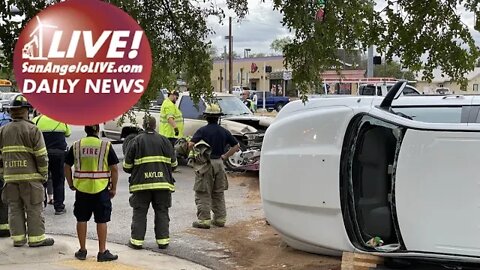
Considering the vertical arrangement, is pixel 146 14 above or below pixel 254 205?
above

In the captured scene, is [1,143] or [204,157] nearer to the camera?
[1,143]

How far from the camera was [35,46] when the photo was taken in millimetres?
3953

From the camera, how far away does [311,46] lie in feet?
14.8

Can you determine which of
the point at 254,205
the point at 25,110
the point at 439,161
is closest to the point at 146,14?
the point at 25,110

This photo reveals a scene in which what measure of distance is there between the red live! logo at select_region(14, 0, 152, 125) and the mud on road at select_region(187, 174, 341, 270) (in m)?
3.00

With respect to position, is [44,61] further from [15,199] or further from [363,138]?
[15,199]

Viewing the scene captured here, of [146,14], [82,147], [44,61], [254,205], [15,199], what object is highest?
[146,14]

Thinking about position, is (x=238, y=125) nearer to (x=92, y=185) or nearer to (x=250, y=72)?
(x=92, y=185)

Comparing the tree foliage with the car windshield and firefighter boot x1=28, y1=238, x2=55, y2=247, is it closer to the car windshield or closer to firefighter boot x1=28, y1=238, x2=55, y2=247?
firefighter boot x1=28, y1=238, x2=55, y2=247

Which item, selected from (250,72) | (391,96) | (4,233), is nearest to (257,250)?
(391,96)

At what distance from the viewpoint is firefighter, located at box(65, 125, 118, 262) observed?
6.57m

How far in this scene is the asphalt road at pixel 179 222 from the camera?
714 centimetres

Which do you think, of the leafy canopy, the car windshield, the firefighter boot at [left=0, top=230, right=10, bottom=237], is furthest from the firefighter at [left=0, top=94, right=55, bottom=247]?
the car windshield

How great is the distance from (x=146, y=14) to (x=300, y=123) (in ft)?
5.93
